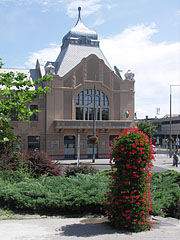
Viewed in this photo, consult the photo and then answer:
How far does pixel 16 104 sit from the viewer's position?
37.9ft

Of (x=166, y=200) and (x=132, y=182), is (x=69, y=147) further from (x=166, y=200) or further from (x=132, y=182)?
(x=132, y=182)

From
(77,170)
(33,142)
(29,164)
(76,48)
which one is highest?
(76,48)

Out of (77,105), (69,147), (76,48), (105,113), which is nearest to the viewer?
(69,147)

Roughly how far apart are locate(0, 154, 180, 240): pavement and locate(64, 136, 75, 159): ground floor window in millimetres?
29760

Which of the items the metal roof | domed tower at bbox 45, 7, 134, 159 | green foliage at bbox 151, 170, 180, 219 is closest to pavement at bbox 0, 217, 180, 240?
green foliage at bbox 151, 170, 180, 219

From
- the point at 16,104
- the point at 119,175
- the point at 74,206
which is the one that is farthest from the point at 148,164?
the point at 16,104

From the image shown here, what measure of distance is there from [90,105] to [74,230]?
32200 mm

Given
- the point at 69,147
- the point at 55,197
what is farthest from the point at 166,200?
the point at 69,147

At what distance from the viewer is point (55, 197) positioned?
9391 millimetres

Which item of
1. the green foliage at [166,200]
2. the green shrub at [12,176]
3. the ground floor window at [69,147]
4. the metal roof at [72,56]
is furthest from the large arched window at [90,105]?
the green foliage at [166,200]

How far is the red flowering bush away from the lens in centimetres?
739

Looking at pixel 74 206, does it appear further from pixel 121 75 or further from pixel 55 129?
pixel 121 75

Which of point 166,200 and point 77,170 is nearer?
point 166,200

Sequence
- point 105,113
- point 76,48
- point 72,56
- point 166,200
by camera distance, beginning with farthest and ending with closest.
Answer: point 76,48
point 72,56
point 105,113
point 166,200
